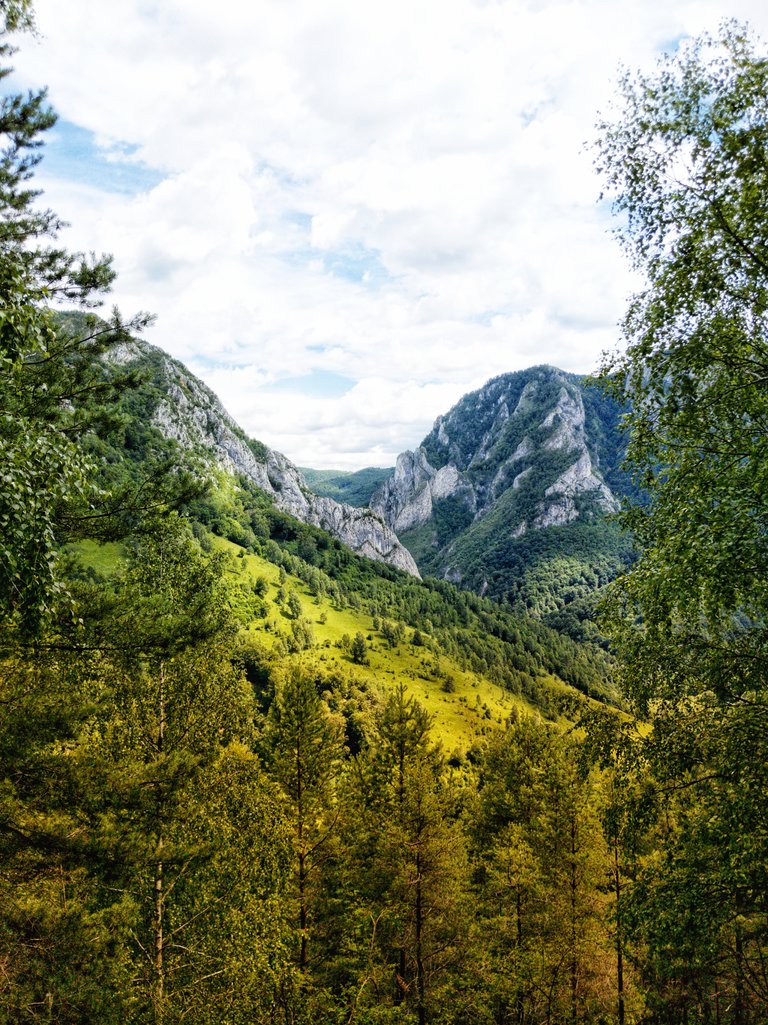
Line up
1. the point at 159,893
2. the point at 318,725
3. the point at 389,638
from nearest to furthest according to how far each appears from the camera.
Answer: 1. the point at 159,893
2. the point at 318,725
3. the point at 389,638

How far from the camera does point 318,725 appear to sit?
1956cm

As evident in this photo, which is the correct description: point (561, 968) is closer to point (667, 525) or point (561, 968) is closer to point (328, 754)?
point (328, 754)

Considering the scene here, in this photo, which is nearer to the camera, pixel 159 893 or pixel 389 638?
pixel 159 893

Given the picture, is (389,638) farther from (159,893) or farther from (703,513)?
(703,513)

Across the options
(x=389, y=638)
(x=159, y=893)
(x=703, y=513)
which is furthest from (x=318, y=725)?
(x=389, y=638)

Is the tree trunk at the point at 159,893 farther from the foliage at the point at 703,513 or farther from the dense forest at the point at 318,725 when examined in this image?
the foliage at the point at 703,513

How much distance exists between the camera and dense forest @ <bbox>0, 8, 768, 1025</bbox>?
23.4 ft

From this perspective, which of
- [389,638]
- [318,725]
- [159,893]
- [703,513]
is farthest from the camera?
[389,638]

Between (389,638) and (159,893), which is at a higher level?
(389,638)

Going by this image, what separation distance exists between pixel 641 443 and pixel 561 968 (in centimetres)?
2226

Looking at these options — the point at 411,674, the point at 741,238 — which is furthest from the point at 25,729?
the point at 411,674

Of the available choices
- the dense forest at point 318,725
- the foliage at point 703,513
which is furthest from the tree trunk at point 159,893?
the foliage at point 703,513

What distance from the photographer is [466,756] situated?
3238 inches

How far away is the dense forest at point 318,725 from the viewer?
281 inches
